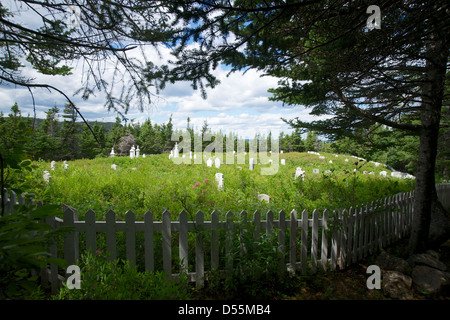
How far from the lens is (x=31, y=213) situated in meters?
1.25

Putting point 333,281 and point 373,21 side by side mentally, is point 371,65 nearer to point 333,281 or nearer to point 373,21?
point 373,21

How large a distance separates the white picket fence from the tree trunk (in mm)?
564

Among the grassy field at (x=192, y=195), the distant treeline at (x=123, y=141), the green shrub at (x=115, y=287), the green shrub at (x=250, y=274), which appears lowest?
the green shrub at (x=250, y=274)

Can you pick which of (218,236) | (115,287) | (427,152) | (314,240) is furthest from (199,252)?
(427,152)

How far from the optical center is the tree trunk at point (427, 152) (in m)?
3.91

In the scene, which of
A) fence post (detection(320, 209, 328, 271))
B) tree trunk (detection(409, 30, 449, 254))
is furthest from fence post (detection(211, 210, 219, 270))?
tree trunk (detection(409, 30, 449, 254))

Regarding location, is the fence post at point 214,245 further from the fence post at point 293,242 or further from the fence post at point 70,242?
the fence post at point 70,242

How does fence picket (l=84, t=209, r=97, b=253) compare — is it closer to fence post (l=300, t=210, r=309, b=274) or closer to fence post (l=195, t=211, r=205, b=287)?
fence post (l=195, t=211, r=205, b=287)

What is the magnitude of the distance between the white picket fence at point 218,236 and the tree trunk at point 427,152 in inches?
22.2

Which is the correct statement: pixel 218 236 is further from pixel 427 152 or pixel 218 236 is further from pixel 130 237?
pixel 427 152

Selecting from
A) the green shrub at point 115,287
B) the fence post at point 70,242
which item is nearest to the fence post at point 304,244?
the green shrub at point 115,287

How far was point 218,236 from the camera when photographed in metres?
2.97

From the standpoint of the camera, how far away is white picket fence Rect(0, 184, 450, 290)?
8.90 ft

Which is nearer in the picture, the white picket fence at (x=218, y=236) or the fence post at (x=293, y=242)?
the white picket fence at (x=218, y=236)
